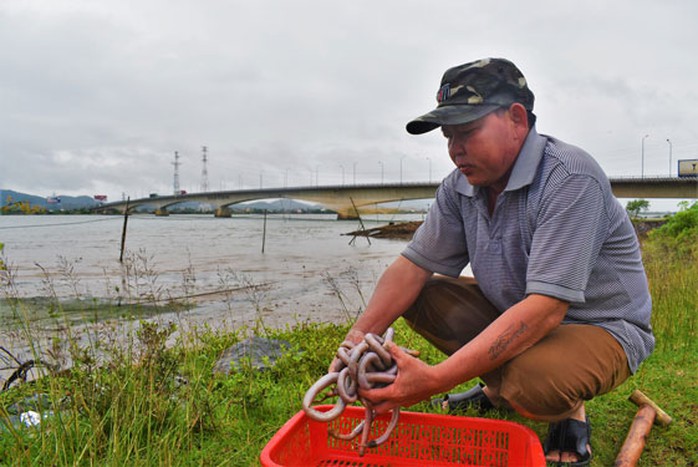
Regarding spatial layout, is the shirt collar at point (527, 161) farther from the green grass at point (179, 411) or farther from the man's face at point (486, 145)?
the green grass at point (179, 411)

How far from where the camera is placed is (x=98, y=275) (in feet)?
40.8

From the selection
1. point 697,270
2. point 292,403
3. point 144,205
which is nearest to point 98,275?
point 292,403

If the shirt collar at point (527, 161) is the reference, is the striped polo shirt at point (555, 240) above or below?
below

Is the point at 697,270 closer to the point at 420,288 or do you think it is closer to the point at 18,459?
the point at 420,288

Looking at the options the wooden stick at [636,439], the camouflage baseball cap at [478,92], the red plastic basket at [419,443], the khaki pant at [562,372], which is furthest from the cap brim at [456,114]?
the wooden stick at [636,439]

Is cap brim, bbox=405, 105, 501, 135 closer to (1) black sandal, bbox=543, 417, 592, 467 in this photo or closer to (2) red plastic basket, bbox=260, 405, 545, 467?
(2) red plastic basket, bbox=260, 405, 545, 467

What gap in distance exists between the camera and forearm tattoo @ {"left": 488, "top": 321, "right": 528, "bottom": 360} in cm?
177

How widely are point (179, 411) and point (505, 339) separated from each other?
158 cm

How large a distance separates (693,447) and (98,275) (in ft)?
41.7

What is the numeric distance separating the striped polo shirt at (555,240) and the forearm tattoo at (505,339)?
13 centimetres

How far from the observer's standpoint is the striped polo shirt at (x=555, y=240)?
181 cm

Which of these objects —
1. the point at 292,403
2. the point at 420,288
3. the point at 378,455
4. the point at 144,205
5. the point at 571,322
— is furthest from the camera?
the point at 144,205

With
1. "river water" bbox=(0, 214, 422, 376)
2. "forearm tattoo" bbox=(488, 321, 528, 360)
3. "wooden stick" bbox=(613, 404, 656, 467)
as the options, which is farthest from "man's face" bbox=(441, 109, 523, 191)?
"river water" bbox=(0, 214, 422, 376)

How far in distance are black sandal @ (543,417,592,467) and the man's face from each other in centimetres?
111
